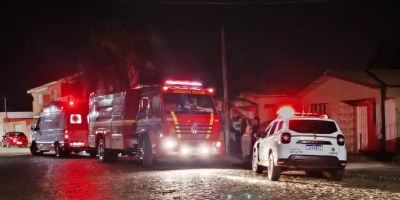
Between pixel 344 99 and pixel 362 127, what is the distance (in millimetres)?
1388

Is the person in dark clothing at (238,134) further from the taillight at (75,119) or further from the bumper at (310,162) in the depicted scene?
the bumper at (310,162)

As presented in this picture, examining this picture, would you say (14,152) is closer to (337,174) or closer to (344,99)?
(344,99)

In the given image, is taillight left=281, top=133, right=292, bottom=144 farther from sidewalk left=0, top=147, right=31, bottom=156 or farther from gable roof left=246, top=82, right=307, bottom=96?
sidewalk left=0, top=147, right=31, bottom=156

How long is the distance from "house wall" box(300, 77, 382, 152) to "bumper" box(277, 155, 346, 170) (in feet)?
31.0

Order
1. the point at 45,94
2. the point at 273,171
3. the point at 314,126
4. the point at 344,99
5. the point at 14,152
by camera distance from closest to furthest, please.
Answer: the point at 314,126 → the point at 273,171 → the point at 344,99 → the point at 14,152 → the point at 45,94

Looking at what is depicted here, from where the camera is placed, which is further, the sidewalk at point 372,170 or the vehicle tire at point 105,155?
the vehicle tire at point 105,155

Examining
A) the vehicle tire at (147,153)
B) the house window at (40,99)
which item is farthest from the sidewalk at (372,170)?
the house window at (40,99)

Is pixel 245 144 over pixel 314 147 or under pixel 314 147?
under

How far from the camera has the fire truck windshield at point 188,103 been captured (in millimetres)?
20922

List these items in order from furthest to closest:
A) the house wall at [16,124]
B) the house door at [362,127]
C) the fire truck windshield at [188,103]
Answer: the house wall at [16,124] < the house door at [362,127] < the fire truck windshield at [188,103]

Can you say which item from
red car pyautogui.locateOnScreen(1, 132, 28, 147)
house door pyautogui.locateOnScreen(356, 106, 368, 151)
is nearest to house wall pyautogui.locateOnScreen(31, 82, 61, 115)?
red car pyautogui.locateOnScreen(1, 132, 28, 147)

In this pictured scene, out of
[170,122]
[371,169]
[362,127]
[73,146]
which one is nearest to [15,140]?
[73,146]

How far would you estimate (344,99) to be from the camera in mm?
26156

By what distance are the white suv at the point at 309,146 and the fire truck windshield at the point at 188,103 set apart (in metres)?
5.71
